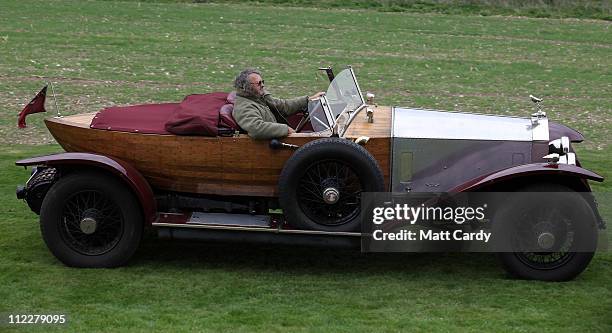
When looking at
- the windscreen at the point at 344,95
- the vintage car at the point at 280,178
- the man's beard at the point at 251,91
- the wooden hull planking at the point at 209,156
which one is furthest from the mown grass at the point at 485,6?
the wooden hull planking at the point at 209,156

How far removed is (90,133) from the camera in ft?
26.2

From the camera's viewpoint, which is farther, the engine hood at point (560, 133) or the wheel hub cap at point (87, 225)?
the engine hood at point (560, 133)

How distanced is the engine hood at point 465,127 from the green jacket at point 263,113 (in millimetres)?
882

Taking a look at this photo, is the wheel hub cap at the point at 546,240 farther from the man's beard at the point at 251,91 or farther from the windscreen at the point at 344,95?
the man's beard at the point at 251,91

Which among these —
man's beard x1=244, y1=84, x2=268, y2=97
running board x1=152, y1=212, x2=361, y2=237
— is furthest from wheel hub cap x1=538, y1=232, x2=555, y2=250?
man's beard x1=244, y1=84, x2=268, y2=97

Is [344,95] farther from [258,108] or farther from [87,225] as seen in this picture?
[87,225]

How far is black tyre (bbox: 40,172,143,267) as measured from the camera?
7770 mm

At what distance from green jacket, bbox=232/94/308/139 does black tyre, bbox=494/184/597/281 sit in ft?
6.04

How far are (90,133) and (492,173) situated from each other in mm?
3169

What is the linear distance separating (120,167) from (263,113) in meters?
1.22

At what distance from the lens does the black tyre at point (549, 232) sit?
24.6 ft

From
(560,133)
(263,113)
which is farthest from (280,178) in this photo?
(560,133)

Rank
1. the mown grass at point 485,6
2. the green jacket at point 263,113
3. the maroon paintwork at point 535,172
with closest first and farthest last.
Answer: the maroon paintwork at point 535,172
the green jacket at point 263,113
the mown grass at point 485,6

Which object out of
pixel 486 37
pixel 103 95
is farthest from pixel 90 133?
pixel 486 37
